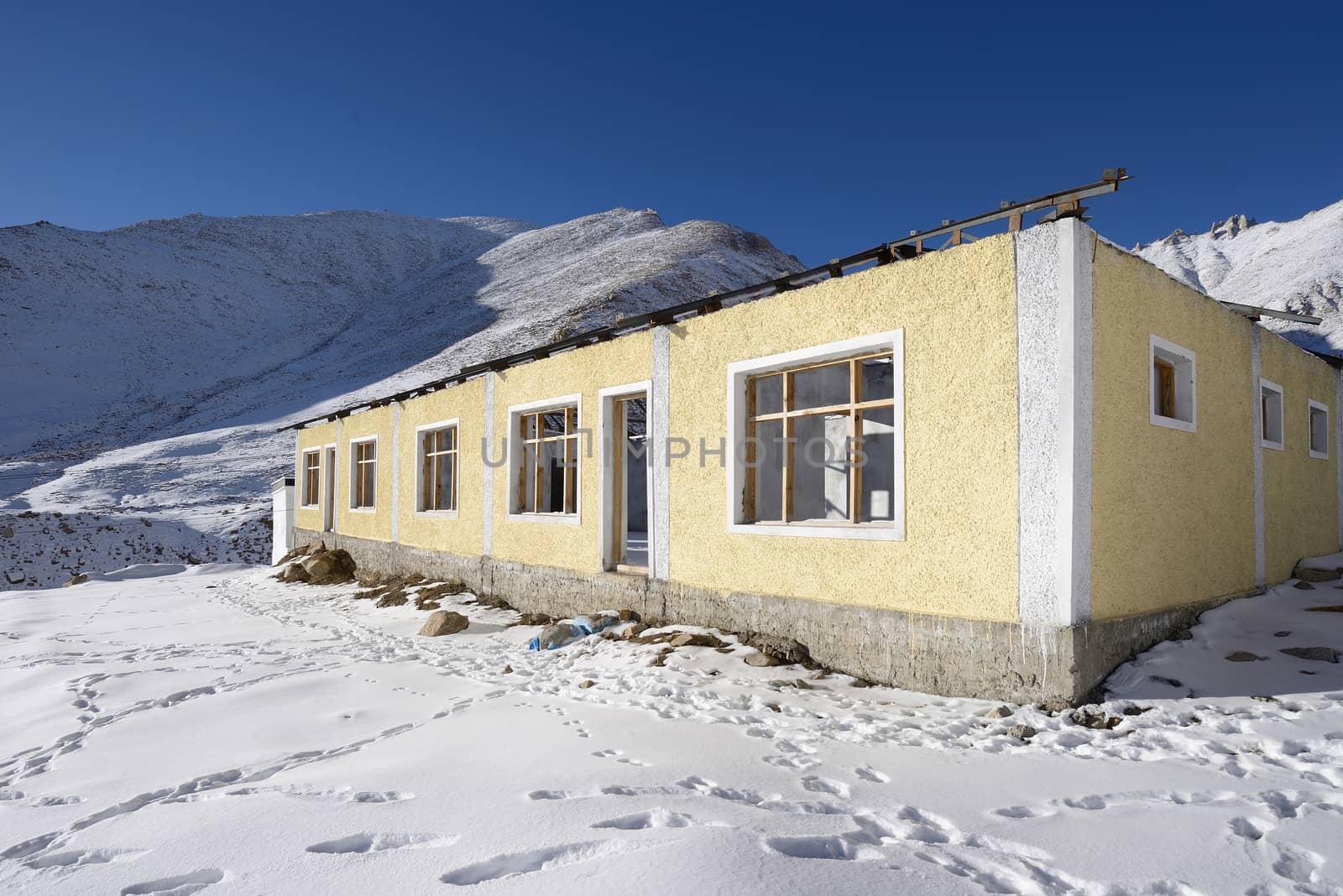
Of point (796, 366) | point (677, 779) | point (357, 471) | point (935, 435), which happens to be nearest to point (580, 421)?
point (796, 366)

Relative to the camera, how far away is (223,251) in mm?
78188

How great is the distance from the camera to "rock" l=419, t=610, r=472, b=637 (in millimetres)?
9172

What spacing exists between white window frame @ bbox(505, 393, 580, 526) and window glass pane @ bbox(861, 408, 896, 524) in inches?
165

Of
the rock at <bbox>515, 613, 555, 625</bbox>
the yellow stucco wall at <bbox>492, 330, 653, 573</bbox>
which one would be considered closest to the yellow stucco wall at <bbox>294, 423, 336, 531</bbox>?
the yellow stucco wall at <bbox>492, 330, 653, 573</bbox>

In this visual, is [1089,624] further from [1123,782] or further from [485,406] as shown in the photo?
[485,406]

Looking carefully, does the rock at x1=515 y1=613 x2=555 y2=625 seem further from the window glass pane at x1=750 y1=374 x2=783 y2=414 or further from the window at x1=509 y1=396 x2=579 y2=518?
the window glass pane at x1=750 y1=374 x2=783 y2=414

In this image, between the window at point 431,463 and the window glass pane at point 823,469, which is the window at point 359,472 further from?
the window glass pane at point 823,469

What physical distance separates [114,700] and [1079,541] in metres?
7.35

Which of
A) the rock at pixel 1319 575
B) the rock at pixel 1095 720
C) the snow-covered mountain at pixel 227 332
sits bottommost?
the rock at pixel 1095 720

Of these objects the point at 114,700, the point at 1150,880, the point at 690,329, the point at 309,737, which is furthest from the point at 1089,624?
the point at 114,700

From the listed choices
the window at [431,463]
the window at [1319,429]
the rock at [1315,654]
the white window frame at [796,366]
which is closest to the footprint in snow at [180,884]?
the white window frame at [796,366]

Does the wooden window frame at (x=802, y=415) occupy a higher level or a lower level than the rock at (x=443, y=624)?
higher

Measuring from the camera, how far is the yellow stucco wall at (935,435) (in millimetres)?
5297

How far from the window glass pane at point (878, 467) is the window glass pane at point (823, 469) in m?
0.43
